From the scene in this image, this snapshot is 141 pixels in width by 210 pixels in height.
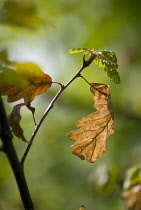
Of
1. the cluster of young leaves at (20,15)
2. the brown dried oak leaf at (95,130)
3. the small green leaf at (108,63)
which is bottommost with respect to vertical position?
the brown dried oak leaf at (95,130)

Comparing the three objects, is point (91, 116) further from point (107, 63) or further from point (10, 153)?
point (10, 153)

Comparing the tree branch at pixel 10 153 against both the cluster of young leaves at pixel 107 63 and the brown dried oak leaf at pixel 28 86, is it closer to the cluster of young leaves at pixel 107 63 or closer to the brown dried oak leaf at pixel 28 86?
the brown dried oak leaf at pixel 28 86

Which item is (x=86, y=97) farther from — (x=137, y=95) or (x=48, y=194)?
(x=48, y=194)

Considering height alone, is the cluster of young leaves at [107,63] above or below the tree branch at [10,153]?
above

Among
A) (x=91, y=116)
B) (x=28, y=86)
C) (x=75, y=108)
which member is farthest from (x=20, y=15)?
(x=75, y=108)

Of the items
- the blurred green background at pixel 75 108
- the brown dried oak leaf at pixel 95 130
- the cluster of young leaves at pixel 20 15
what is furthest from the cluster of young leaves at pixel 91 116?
the blurred green background at pixel 75 108

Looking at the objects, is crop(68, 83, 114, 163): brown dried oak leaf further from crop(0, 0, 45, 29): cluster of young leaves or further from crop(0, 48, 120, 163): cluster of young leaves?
crop(0, 0, 45, 29): cluster of young leaves
